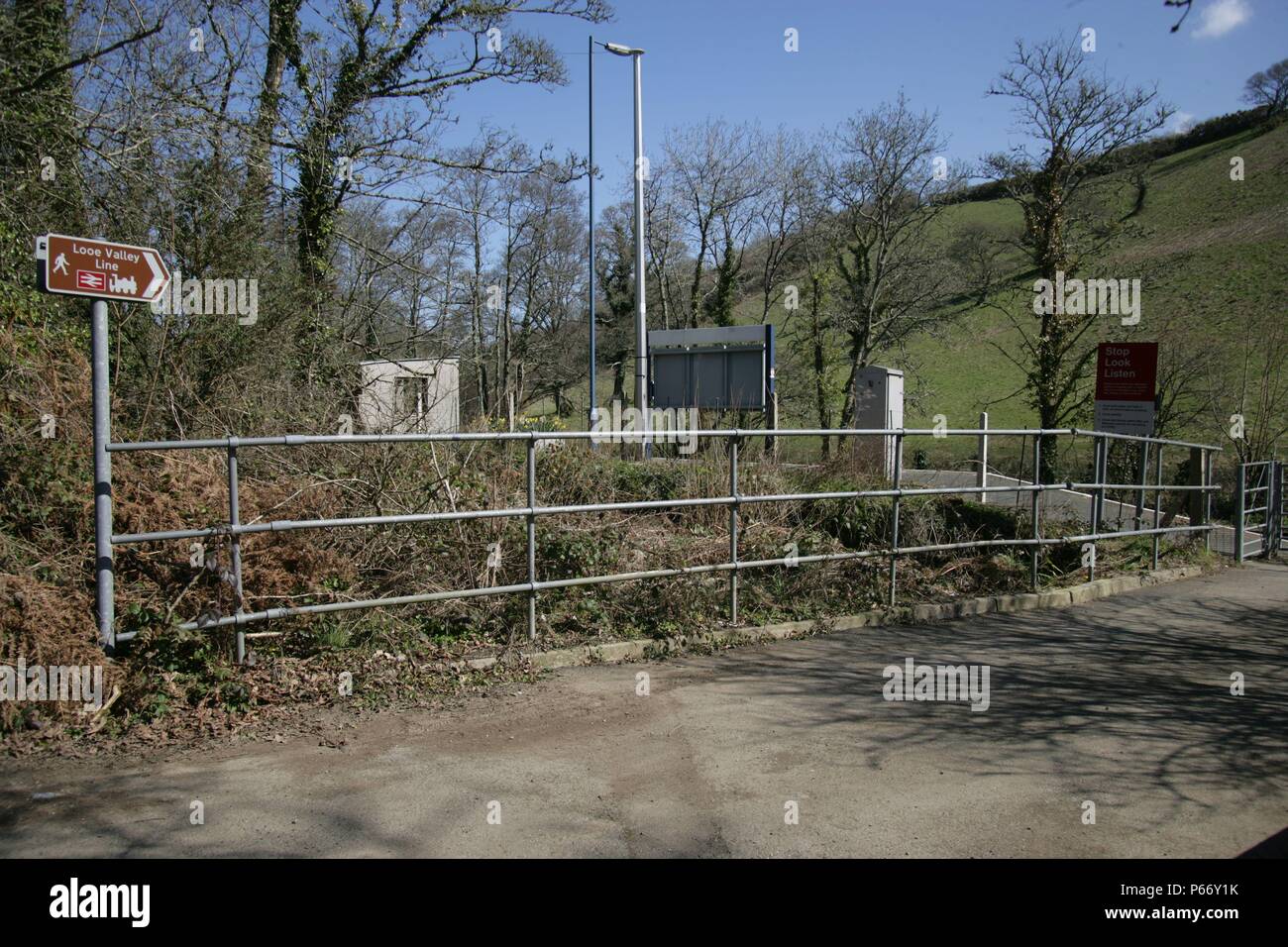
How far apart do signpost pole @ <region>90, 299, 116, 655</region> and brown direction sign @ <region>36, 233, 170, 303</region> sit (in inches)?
4.7

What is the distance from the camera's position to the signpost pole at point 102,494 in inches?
201

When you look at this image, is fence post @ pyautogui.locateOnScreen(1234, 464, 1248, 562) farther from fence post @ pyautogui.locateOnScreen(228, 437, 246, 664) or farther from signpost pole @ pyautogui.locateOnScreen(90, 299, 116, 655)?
signpost pole @ pyautogui.locateOnScreen(90, 299, 116, 655)

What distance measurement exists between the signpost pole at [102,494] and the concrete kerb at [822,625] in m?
2.05

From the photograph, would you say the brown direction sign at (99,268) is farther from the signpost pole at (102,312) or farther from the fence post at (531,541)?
the fence post at (531,541)

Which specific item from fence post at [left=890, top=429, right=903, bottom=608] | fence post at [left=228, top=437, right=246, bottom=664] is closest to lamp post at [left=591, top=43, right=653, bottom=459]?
fence post at [left=890, top=429, right=903, bottom=608]

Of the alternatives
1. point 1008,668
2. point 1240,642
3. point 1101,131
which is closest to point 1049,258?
point 1101,131

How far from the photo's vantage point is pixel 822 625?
772 cm

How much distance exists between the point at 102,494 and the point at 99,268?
4.17 ft

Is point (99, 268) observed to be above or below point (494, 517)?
above

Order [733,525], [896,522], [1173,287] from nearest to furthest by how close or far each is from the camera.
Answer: [733,525]
[896,522]
[1173,287]

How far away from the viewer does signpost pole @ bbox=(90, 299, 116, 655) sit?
510 cm

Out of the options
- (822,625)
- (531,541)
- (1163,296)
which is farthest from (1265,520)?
(1163,296)

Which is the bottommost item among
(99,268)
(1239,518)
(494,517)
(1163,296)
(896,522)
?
(1239,518)

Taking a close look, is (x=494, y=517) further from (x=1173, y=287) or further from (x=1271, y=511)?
(x=1173, y=287)
